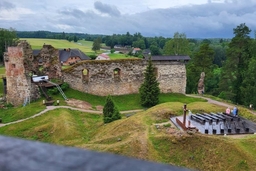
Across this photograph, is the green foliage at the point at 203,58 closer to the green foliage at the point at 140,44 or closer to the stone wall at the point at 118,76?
the stone wall at the point at 118,76

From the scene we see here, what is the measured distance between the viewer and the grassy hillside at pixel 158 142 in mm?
13961

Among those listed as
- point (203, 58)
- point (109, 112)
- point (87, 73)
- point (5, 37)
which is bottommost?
point (109, 112)

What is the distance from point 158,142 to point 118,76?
1978 cm

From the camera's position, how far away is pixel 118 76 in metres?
34.8

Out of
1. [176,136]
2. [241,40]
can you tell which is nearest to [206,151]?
[176,136]

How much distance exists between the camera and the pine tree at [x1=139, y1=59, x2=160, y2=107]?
31.2 m

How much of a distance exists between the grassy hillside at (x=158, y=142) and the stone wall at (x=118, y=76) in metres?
11.3

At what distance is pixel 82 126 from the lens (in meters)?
22.9

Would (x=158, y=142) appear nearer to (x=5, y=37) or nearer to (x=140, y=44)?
(x=5, y=37)

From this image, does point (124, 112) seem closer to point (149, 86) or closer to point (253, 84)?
point (149, 86)

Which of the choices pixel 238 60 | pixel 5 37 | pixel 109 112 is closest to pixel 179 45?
pixel 238 60

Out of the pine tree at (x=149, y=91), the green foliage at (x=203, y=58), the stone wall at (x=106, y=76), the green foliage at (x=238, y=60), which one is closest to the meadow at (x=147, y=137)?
the pine tree at (x=149, y=91)

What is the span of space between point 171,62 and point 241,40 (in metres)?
10.3

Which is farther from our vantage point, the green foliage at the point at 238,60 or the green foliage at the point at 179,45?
the green foliage at the point at 179,45
